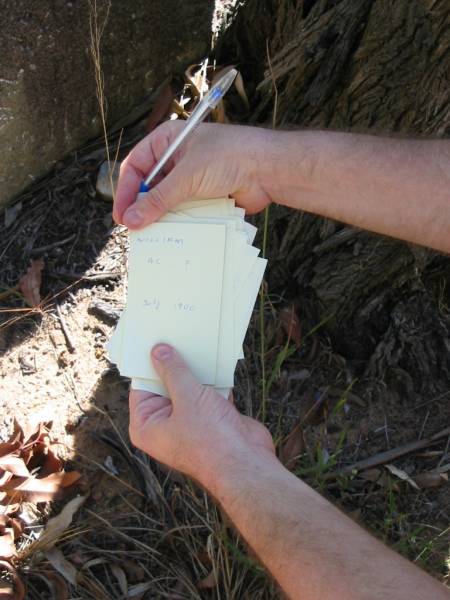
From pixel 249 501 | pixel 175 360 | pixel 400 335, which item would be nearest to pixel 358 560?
pixel 249 501

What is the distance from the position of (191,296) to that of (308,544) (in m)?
0.61

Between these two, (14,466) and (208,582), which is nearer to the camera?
(208,582)

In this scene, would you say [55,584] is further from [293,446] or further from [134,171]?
[134,171]

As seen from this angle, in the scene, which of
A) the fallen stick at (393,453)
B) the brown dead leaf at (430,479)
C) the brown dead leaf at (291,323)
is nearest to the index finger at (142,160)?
the brown dead leaf at (291,323)

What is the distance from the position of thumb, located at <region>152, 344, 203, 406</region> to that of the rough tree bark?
796 mm

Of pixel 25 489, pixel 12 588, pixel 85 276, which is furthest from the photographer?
pixel 85 276

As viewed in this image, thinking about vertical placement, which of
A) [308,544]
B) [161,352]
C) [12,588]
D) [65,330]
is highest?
[161,352]

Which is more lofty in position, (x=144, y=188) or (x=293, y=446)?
(x=144, y=188)

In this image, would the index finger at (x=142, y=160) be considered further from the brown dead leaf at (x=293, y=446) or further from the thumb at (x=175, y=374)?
the brown dead leaf at (x=293, y=446)

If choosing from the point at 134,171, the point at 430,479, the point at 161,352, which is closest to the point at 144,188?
the point at 134,171

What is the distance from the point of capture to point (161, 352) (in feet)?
5.12

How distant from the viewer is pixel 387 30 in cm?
183

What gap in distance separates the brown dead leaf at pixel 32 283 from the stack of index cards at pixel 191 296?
2.37 feet

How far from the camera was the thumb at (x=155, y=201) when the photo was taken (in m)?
1.58
